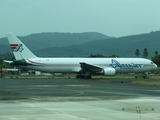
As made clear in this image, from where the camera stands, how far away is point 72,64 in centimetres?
5122

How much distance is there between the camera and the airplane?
5019 cm

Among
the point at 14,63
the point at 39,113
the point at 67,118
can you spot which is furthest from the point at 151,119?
the point at 14,63

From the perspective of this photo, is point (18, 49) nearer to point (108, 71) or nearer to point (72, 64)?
point (72, 64)

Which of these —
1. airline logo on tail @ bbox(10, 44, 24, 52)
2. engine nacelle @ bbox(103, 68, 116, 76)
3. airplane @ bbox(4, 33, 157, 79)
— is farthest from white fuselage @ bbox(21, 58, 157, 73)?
engine nacelle @ bbox(103, 68, 116, 76)

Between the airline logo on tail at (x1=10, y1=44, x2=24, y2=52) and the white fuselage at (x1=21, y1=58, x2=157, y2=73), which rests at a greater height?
the airline logo on tail at (x1=10, y1=44, x2=24, y2=52)

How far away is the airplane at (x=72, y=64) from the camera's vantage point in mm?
50188

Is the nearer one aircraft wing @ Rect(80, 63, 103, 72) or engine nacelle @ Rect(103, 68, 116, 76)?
engine nacelle @ Rect(103, 68, 116, 76)

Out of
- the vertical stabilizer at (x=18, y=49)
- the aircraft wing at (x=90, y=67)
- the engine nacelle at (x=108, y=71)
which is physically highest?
the vertical stabilizer at (x=18, y=49)

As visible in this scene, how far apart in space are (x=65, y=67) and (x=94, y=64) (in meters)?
4.57

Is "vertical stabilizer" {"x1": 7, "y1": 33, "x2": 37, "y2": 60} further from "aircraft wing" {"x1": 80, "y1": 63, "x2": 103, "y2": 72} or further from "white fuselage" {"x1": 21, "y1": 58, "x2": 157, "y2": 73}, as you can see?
"aircraft wing" {"x1": 80, "y1": 63, "x2": 103, "y2": 72}

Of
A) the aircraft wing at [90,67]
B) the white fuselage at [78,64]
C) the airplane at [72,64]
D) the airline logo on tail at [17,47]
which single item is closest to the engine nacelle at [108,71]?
the airplane at [72,64]

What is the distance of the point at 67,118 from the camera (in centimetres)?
1185

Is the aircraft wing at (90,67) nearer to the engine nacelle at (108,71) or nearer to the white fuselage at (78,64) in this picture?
the engine nacelle at (108,71)

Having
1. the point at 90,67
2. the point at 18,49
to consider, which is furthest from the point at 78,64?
the point at 18,49
